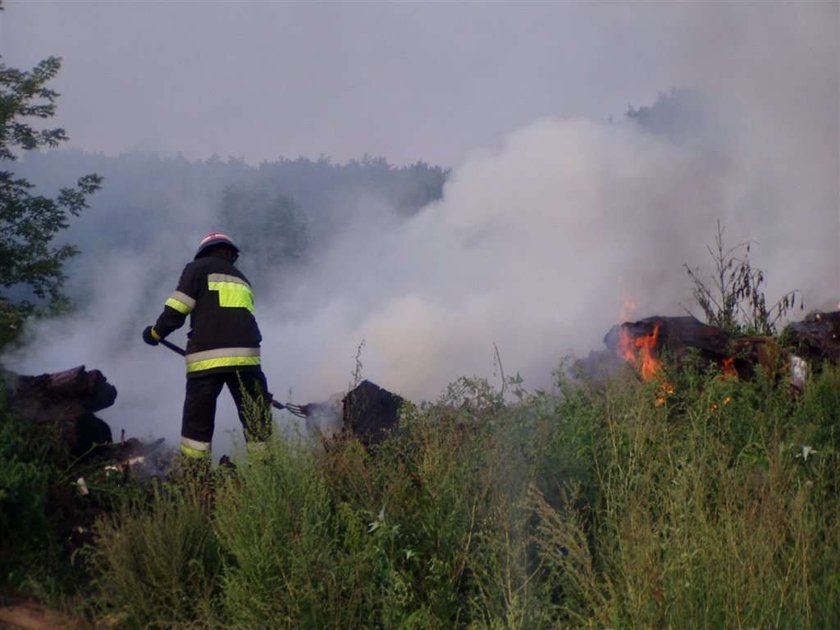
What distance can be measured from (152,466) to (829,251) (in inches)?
398

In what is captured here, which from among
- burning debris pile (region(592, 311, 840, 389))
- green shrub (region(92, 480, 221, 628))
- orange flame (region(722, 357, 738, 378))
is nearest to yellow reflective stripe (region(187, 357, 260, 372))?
green shrub (region(92, 480, 221, 628))

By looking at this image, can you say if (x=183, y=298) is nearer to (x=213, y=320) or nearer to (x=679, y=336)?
(x=213, y=320)

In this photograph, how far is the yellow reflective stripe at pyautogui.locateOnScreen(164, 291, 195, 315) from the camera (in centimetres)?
743

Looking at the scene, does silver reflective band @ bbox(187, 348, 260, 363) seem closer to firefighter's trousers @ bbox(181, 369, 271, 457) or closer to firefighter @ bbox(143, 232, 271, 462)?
firefighter @ bbox(143, 232, 271, 462)

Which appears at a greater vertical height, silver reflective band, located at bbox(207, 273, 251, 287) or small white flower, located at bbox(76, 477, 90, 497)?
silver reflective band, located at bbox(207, 273, 251, 287)

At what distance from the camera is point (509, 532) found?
4480mm

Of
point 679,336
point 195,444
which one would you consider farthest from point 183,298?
point 679,336

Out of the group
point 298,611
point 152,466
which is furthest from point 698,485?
point 152,466

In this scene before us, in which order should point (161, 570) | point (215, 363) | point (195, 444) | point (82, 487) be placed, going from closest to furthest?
1. point (161, 570)
2. point (82, 487)
3. point (195, 444)
4. point (215, 363)

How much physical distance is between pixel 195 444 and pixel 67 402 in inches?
43.8

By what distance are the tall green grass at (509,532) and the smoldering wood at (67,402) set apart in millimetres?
1642

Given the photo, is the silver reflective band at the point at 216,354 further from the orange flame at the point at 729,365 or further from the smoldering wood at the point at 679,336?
the orange flame at the point at 729,365

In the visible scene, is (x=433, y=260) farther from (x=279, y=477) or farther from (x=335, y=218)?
(x=279, y=477)

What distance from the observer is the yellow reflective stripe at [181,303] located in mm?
7426
